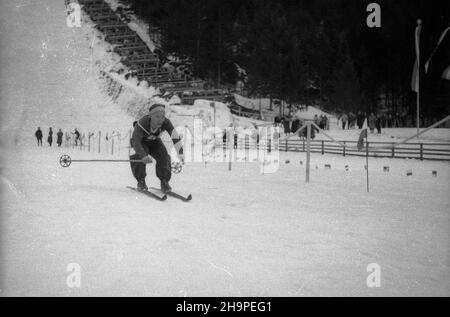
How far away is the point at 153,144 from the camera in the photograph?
823 centimetres

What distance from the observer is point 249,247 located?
4504mm

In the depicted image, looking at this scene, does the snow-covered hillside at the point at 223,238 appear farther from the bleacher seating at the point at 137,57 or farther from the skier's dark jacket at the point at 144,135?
the bleacher seating at the point at 137,57

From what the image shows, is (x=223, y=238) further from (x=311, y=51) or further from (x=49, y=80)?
(x=311, y=51)

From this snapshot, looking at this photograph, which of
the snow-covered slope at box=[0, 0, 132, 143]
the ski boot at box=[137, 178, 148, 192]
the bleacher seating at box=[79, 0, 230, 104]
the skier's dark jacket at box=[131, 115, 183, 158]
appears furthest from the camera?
the bleacher seating at box=[79, 0, 230, 104]

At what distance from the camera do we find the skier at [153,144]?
25.8 ft

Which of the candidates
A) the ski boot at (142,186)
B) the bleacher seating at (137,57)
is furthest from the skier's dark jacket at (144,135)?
the bleacher seating at (137,57)

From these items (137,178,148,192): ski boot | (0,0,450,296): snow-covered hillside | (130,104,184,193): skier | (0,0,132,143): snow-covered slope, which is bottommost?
(0,0,450,296): snow-covered hillside

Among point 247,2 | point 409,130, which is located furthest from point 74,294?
point 247,2

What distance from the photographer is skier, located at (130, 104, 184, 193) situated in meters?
7.88

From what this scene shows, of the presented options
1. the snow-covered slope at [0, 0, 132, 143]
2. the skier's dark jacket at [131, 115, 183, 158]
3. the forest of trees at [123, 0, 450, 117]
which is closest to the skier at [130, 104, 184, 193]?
the skier's dark jacket at [131, 115, 183, 158]

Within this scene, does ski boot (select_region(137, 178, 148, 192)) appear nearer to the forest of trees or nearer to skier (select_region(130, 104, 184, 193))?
skier (select_region(130, 104, 184, 193))

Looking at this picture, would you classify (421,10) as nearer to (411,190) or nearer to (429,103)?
(429,103)

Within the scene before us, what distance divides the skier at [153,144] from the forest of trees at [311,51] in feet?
106

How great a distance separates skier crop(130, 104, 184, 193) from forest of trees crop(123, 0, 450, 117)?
106 ft
